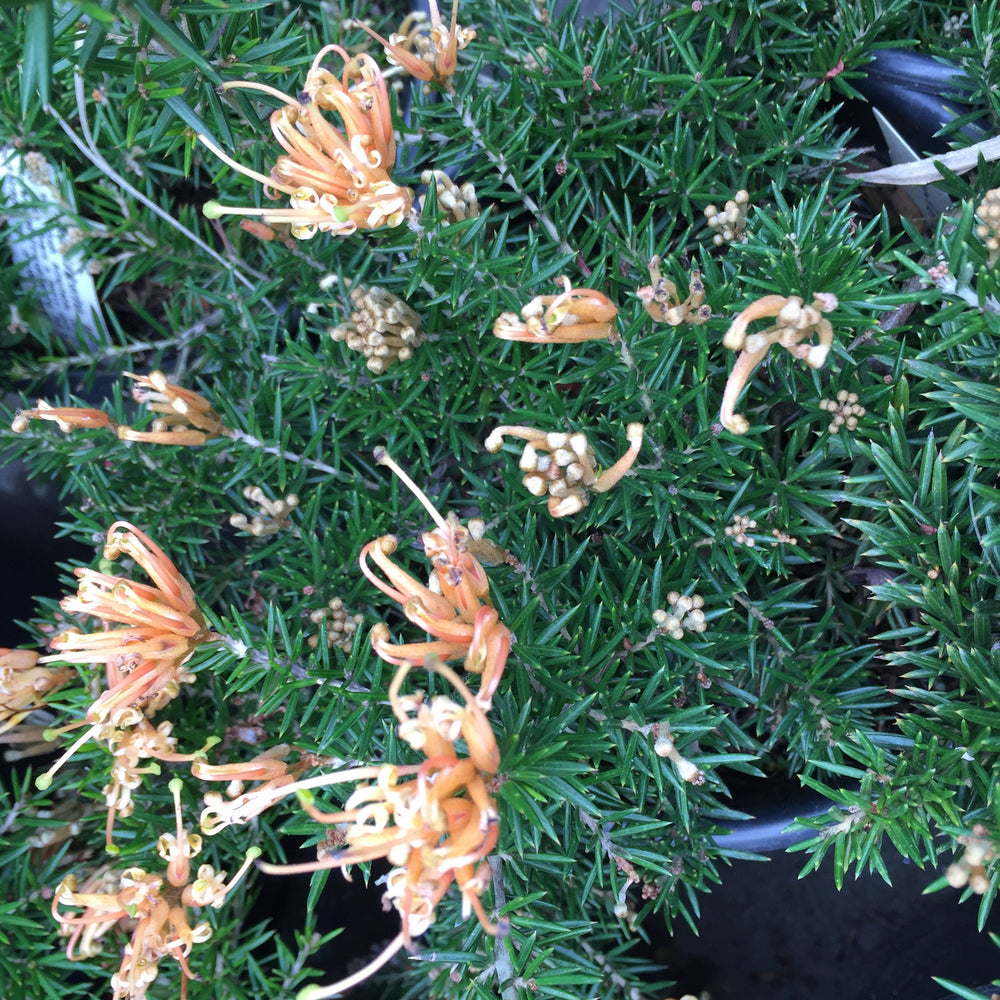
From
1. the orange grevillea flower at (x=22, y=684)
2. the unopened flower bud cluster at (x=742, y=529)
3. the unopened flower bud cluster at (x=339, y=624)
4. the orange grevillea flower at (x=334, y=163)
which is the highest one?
the orange grevillea flower at (x=334, y=163)

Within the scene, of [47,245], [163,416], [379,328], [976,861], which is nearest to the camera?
[976,861]

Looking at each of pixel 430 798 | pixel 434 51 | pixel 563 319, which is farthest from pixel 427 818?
pixel 434 51

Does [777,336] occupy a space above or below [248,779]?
above

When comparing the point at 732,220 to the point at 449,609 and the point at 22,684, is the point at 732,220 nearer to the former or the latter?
the point at 449,609

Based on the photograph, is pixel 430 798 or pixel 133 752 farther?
pixel 133 752

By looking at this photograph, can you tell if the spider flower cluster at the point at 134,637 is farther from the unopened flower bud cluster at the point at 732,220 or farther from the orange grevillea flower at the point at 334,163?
the unopened flower bud cluster at the point at 732,220

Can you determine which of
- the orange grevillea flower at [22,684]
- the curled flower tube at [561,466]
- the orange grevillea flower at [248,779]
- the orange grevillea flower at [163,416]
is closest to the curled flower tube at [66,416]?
the orange grevillea flower at [163,416]

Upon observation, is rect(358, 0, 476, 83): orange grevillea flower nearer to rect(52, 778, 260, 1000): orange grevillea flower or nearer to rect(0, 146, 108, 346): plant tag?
rect(0, 146, 108, 346): plant tag
